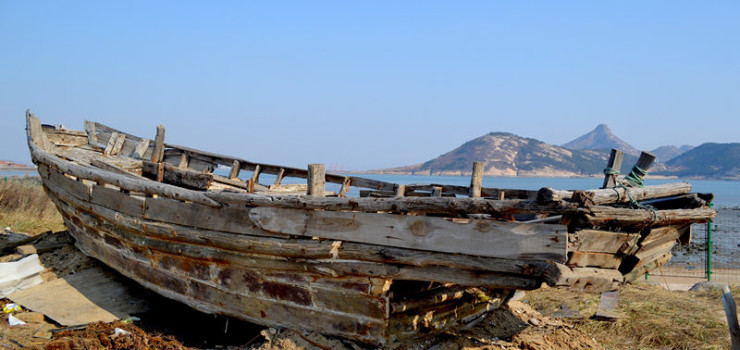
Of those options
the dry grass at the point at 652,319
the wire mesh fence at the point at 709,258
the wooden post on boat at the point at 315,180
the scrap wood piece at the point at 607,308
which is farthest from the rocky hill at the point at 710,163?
the wooden post on boat at the point at 315,180

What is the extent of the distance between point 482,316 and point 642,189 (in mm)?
2360

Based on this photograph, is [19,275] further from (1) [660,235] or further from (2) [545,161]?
(2) [545,161]

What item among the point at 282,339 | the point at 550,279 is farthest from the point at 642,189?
the point at 282,339

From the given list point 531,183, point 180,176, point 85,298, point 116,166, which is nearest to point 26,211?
point 116,166

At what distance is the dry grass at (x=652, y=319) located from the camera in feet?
19.7

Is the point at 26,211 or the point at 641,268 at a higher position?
the point at 641,268

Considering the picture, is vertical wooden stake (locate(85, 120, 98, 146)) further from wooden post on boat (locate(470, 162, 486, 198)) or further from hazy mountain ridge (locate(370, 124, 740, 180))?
hazy mountain ridge (locate(370, 124, 740, 180))

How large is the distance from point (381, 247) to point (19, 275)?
6.43 m

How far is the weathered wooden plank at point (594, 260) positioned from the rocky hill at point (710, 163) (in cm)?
12703

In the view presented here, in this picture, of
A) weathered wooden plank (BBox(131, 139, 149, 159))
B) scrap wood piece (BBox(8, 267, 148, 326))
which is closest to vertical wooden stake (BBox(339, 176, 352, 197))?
scrap wood piece (BBox(8, 267, 148, 326))

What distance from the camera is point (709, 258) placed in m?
11.7

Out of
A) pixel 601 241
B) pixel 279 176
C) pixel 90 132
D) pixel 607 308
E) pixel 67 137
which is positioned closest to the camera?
pixel 601 241

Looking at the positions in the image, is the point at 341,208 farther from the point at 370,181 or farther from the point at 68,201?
the point at 68,201

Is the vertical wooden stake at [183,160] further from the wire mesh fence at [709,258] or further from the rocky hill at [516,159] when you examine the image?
the rocky hill at [516,159]
